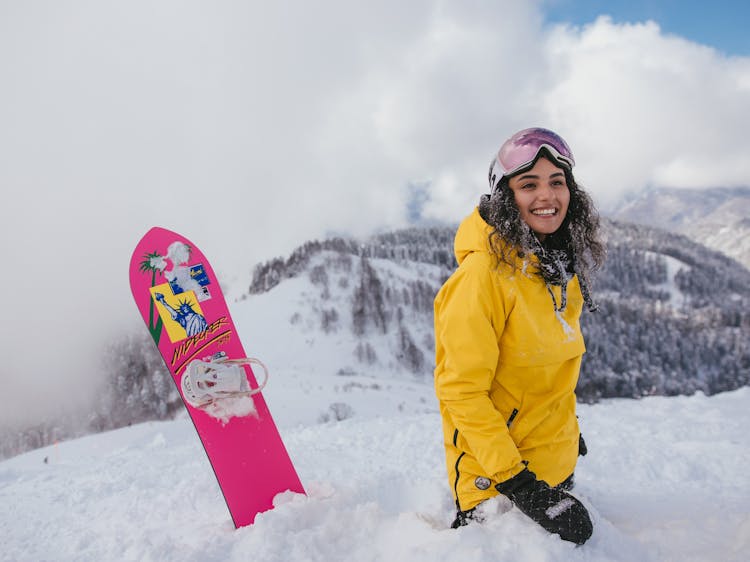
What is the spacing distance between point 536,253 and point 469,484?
1161mm

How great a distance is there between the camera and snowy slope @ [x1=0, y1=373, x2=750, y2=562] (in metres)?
2.17

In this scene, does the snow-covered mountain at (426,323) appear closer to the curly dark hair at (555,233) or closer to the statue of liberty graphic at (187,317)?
the curly dark hair at (555,233)

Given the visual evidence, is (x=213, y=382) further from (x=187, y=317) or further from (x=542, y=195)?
(x=542, y=195)

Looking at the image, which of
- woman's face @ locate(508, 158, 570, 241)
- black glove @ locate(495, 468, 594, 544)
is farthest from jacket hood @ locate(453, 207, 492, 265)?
black glove @ locate(495, 468, 594, 544)

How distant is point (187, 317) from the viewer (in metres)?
3.49

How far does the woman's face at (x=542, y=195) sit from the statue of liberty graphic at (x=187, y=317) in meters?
2.51

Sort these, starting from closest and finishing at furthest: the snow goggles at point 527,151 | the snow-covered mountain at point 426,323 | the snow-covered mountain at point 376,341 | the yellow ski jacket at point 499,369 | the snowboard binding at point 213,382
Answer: the yellow ski jacket at point 499,369, the snow goggles at point 527,151, the snowboard binding at point 213,382, the snow-covered mountain at point 376,341, the snow-covered mountain at point 426,323

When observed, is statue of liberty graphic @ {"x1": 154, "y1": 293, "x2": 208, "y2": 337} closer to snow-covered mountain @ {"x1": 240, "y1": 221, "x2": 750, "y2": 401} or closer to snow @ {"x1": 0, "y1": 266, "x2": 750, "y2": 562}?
snow @ {"x1": 0, "y1": 266, "x2": 750, "y2": 562}

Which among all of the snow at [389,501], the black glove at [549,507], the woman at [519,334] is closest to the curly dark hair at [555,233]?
the woman at [519,334]

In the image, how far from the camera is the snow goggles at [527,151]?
6.83 feet

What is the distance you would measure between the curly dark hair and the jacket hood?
3 centimetres

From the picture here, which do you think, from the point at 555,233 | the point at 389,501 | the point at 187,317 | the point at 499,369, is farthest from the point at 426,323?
the point at 499,369

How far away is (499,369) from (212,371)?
208cm

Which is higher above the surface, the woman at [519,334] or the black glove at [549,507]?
the woman at [519,334]
